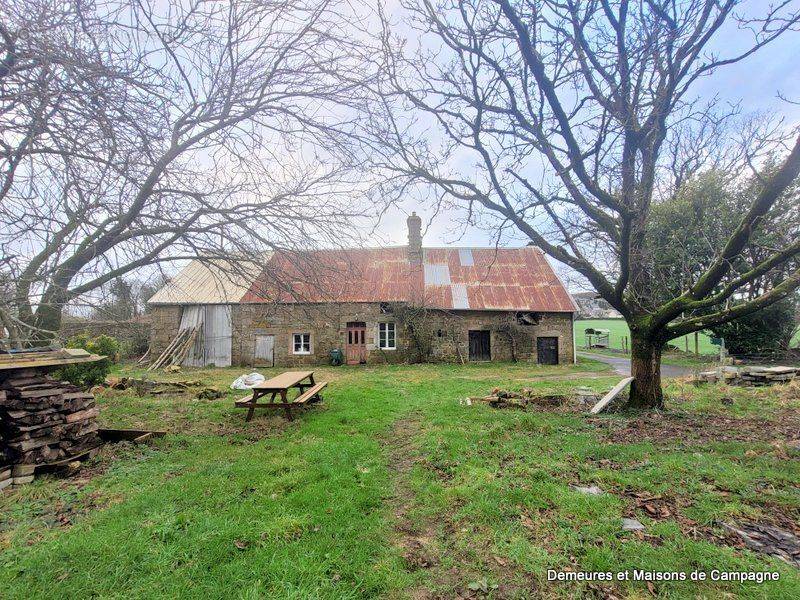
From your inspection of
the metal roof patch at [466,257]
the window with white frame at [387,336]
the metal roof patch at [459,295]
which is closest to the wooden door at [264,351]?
the window with white frame at [387,336]

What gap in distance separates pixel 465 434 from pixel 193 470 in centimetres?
389

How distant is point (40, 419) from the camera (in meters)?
4.92

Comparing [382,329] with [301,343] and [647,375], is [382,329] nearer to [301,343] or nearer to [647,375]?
[301,343]

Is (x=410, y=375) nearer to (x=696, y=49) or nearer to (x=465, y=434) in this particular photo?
(x=465, y=434)

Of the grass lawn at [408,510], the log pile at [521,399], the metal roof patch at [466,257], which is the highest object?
the metal roof patch at [466,257]

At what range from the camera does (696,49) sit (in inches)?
253

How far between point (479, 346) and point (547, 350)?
333 cm

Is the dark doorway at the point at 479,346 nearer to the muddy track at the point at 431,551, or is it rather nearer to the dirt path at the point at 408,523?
the dirt path at the point at 408,523

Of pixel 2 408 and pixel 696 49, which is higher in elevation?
pixel 696 49

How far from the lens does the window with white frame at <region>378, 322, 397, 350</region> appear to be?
1895 centimetres

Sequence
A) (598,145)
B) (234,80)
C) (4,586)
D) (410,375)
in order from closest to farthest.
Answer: (4,586) → (234,80) → (598,145) → (410,375)

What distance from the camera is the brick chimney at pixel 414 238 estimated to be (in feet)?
72.5

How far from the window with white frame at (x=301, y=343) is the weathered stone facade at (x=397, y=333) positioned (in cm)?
16

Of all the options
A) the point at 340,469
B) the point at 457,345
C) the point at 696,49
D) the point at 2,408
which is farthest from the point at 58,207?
the point at 457,345
